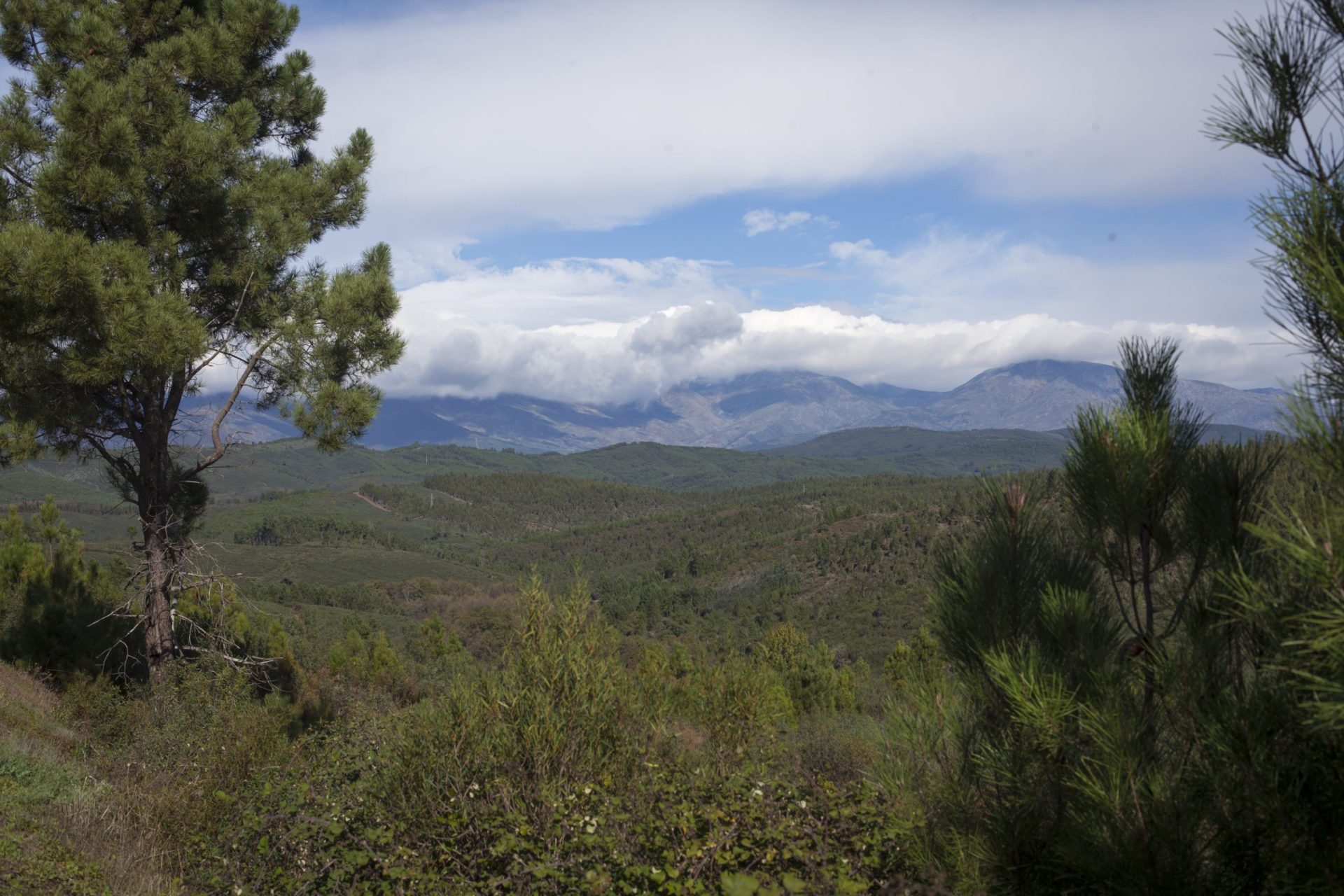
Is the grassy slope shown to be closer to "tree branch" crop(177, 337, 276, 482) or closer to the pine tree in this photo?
the pine tree

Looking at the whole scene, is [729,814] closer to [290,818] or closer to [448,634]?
[290,818]

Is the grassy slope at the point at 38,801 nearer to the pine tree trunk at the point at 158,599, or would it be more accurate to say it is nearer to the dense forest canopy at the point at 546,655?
the dense forest canopy at the point at 546,655

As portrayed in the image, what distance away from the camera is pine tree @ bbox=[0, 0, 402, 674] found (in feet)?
26.9

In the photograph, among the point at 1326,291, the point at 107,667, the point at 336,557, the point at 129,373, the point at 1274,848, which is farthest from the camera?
the point at 336,557

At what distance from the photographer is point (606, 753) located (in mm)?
5574

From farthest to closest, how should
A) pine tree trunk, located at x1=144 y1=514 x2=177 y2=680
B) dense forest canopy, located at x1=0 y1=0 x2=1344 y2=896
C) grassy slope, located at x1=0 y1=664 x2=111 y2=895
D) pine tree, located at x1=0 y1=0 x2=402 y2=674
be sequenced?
pine tree trunk, located at x1=144 y1=514 x2=177 y2=680
pine tree, located at x1=0 y1=0 x2=402 y2=674
grassy slope, located at x1=0 y1=664 x2=111 y2=895
dense forest canopy, located at x1=0 y1=0 x2=1344 y2=896

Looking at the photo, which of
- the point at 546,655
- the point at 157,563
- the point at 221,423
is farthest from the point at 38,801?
the point at 221,423

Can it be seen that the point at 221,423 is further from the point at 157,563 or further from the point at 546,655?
the point at 546,655

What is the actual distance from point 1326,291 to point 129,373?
10.6m

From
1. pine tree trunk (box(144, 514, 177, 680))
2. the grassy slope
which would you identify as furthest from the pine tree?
the grassy slope

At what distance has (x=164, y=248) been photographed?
9.06 metres

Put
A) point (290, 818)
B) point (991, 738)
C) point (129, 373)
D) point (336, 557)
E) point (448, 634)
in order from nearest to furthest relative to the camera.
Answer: point (991, 738), point (290, 818), point (129, 373), point (448, 634), point (336, 557)

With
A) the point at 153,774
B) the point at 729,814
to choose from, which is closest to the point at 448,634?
the point at 153,774

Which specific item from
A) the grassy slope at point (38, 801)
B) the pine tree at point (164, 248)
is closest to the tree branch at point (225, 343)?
the pine tree at point (164, 248)
